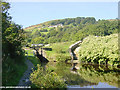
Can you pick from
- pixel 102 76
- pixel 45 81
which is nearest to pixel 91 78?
pixel 102 76

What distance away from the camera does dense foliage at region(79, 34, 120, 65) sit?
19625 millimetres

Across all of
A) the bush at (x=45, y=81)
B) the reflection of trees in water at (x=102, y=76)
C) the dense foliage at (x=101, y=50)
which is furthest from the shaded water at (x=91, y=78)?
the dense foliage at (x=101, y=50)

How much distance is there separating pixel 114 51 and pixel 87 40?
17.1 ft

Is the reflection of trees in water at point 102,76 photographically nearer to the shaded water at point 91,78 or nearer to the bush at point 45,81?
the shaded water at point 91,78

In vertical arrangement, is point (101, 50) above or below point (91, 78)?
above

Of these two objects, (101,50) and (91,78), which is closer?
(91,78)

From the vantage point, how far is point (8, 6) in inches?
454

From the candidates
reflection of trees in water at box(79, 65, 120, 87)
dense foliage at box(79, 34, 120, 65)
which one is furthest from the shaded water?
dense foliage at box(79, 34, 120, 65)

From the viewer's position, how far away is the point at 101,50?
20.8 meters

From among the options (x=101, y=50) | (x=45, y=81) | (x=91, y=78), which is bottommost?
(x=91, y=78)

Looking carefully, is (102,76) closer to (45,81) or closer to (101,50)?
(101,50)

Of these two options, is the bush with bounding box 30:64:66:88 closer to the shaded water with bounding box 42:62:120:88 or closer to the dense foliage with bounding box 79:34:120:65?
the shaded water with bounding box 42:62:120:88

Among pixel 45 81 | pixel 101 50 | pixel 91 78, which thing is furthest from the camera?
pixel 101 50

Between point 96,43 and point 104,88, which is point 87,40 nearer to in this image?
point 96,43
